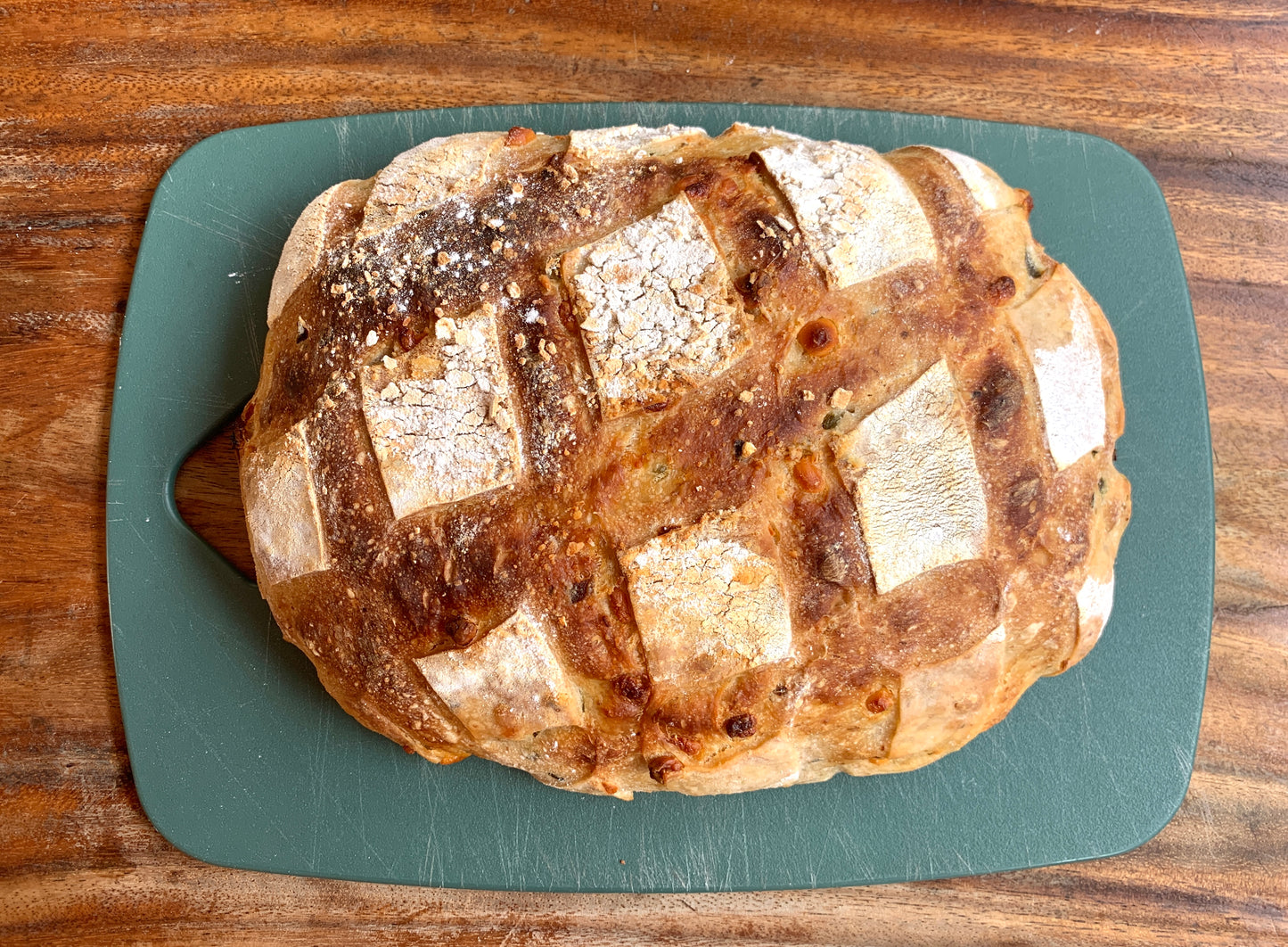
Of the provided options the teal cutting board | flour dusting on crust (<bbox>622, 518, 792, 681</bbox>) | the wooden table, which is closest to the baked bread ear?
flour dusting on crust (<bbox>622, 518, 792, 681</bbox>)

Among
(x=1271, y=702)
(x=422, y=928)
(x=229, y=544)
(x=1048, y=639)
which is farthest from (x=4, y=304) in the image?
(x=1271, y=702)

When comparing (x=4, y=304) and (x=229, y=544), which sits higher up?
(x=4, y=304)

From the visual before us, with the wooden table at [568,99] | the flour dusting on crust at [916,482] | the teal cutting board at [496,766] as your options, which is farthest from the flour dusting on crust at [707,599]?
the wooden table at [568,99]

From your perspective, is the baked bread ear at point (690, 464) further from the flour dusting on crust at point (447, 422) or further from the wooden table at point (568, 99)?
the wooden table at point (568, 99)

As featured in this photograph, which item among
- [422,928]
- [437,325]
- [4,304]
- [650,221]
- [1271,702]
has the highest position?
[650,221]

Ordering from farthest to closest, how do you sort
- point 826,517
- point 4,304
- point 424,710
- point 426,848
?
point 4,304 → point 426,848 → point 424,710 → point 826,517

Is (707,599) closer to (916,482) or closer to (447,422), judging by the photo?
(916,482)

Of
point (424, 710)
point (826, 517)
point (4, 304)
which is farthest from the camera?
point (4, 304)

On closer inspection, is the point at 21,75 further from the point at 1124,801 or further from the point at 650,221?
the point at 1124,801
